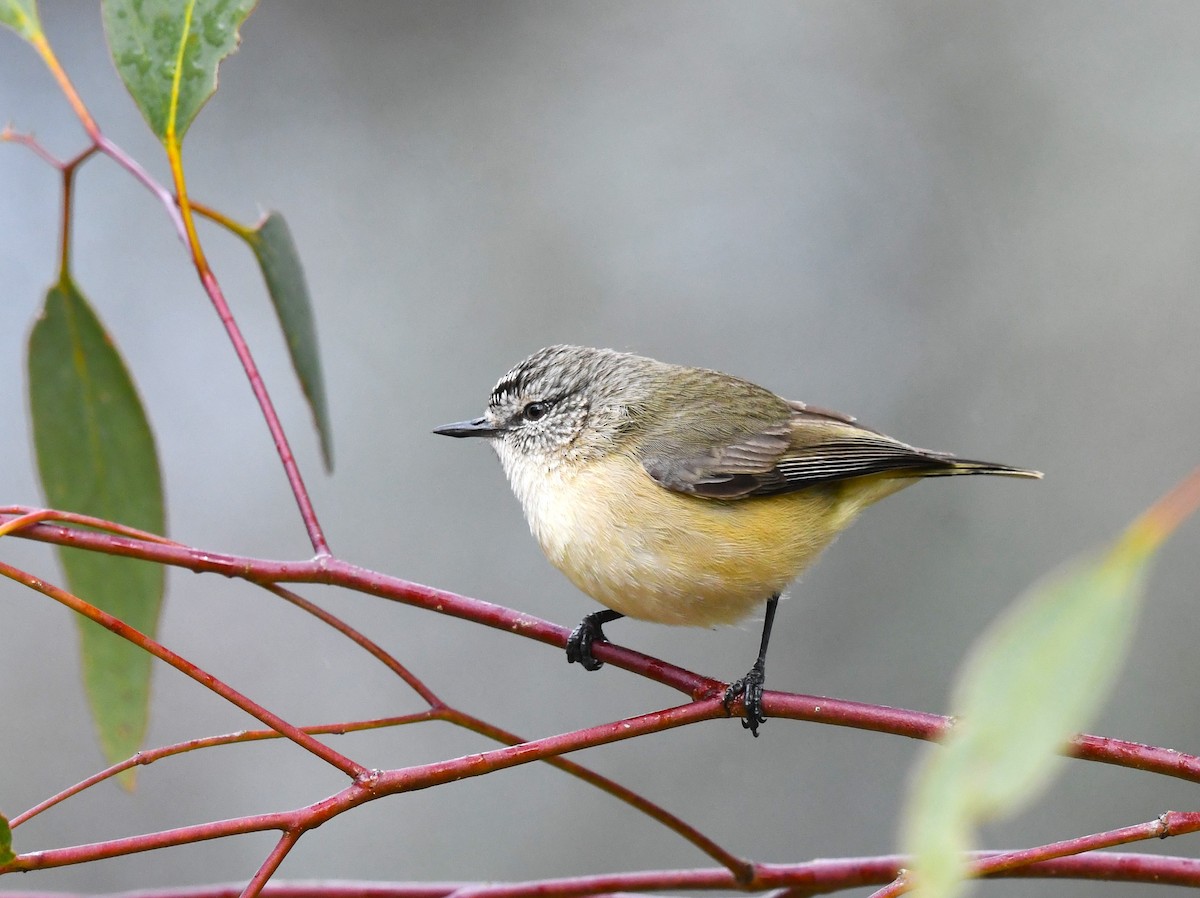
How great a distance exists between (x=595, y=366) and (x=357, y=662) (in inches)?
68.9

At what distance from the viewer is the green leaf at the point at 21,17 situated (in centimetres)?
183

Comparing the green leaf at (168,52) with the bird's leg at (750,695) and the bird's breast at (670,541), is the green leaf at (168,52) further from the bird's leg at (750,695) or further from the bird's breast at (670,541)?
the bird's leg at (750,695)

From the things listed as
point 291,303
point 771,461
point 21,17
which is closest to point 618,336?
point 771,461

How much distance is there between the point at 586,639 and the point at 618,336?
247cm

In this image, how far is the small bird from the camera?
2.09 m

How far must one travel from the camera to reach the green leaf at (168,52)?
1828 millimetres

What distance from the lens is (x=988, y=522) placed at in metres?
3.81

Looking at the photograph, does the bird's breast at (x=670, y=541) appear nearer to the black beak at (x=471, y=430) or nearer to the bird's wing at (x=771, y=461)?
the bird's wing at (x=771, y=461)

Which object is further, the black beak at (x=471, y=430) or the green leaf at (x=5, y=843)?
the black beak at (x=471, y=430)

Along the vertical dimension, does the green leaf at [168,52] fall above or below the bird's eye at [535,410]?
above

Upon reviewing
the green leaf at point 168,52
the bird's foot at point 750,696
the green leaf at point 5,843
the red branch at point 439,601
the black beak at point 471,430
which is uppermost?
the green leaf at point 168,52

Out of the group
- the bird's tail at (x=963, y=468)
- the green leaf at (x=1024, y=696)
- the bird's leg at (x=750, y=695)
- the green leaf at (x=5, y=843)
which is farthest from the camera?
the bird's tail at (x=963, y=468)

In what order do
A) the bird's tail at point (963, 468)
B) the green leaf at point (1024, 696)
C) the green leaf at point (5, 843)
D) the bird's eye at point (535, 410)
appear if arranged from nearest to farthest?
the green leaf at point (1024, 696)
the green leaf at point (5, 843)
the bird's tail at point (963, 468)
the bird's eye at point (535, 410)

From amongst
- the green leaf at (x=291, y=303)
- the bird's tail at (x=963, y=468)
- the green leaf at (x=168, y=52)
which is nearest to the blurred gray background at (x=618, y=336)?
the bird's tail at (x=963, y=468)
